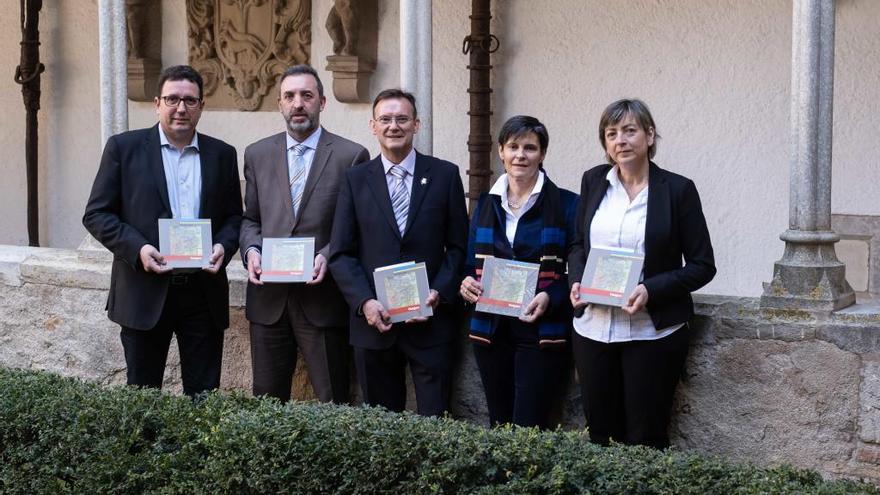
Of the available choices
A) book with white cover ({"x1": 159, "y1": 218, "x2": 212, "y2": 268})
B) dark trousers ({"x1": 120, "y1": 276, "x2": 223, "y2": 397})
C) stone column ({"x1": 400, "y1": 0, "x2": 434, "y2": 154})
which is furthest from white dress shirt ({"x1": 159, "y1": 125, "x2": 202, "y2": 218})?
stone column ({"x1": 400, "y1": 0, "x2": 434, "y2": 154})

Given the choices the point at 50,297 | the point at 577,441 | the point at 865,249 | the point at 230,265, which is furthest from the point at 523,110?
the point at 577,441

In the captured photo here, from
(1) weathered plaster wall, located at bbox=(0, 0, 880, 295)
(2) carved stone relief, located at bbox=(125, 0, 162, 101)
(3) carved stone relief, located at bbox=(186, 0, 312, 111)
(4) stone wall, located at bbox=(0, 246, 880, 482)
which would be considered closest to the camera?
(4) stone wall, located at bbox=(0, 246, 880, 482)

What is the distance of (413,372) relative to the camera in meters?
5.05

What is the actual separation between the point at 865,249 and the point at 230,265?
370 cm

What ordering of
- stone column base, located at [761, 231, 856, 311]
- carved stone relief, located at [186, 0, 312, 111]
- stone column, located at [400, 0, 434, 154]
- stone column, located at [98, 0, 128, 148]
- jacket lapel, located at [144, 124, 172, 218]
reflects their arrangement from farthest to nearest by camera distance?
1. carved stone relief, located at [186, 0, 312, 111]
2. stone column, located at [98, 0, 128, 148]
3. stone column, located at [400, 0, 434, 154]
4. jacket lapel, located at [144, 124, 172, 218]
5. stone column base, located at [761, 231, 856, 311]

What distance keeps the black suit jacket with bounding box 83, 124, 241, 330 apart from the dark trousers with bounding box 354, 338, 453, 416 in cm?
69

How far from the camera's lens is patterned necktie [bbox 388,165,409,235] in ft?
16.4

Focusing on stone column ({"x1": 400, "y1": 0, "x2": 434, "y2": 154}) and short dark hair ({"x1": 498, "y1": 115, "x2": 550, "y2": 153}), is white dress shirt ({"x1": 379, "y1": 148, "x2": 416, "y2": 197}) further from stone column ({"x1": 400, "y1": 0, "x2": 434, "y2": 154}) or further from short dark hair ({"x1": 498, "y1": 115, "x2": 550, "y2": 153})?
stone column ({"x1": 400, "y1": 0, "x2": 434, "y2": 154})

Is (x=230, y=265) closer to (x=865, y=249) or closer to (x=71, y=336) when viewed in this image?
(x=71, y=336)

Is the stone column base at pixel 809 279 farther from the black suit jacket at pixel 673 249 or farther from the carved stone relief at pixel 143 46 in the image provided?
the carved stone relief at pixel 143 46

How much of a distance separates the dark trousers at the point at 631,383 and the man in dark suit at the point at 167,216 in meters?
1.56

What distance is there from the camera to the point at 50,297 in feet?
20.9

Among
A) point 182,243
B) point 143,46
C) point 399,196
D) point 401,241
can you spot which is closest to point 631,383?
point 401,241

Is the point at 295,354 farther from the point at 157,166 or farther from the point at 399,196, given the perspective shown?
the point at 157,166
